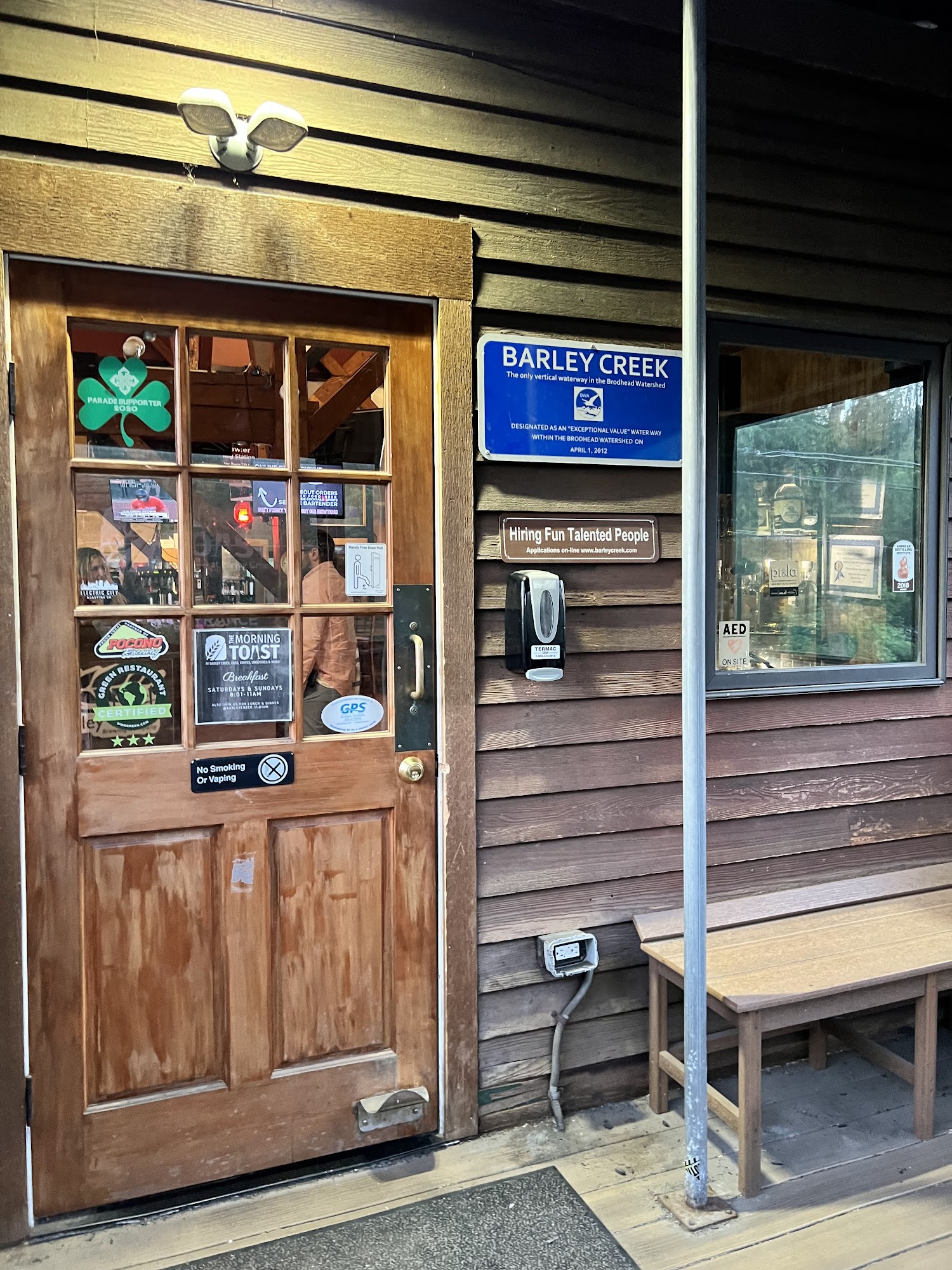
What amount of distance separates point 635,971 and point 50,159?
254 cm

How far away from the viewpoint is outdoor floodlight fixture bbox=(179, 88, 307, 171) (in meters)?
1.79

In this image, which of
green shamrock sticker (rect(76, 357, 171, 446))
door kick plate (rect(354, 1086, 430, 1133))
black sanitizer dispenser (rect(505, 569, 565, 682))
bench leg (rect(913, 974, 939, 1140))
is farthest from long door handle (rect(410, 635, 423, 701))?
bench leg (rect(913, 974, 939, 1140))

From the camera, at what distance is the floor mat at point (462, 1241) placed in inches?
75.2

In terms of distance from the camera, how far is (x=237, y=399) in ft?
7.06

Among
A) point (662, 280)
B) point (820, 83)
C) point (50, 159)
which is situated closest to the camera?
point (50, 159)

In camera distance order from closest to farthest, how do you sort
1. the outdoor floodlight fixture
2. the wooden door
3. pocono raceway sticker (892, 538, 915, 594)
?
1. the outdoor floodlight fixture
2. the wooden door
3. pocono raceway sticker (892, 538, 915, 594)

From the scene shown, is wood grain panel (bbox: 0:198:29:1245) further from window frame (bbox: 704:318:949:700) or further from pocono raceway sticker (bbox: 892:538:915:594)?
pocono raceway sticker (bbox: 892:538:915:594)

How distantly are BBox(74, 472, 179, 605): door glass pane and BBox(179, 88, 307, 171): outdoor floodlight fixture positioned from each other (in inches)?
29.3

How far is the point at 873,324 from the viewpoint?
2814 millimetres

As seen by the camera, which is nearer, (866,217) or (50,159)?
(50,159)

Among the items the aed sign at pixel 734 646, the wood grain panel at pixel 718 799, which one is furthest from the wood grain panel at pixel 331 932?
the aed sign at pixel 734 646

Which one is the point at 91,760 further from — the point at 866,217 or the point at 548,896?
the point at 866,217

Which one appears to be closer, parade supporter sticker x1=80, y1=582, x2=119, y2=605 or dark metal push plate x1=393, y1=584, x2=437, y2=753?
parade supporter sticker x1=80, y1=582, x2=119, y2=605

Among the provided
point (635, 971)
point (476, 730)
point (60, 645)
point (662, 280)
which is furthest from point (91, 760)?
point (662, 280)
